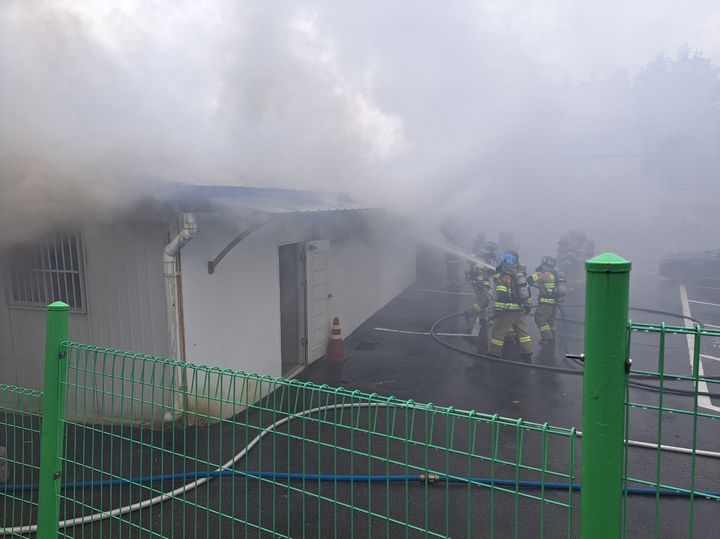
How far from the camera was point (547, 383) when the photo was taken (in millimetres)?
7324

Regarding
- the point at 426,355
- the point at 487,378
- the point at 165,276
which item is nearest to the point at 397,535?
the point at 165,276

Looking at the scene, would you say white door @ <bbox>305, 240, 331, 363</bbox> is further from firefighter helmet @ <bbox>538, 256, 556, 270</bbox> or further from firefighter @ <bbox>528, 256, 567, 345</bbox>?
firefighter helmet @ <bbox>538, 256, 556, 270</bbox>

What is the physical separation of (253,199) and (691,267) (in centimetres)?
1631

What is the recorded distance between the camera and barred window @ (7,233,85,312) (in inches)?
225

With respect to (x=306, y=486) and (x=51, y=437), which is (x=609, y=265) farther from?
(x=306, y=486)

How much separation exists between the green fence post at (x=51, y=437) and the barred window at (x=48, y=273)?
11.5 feet

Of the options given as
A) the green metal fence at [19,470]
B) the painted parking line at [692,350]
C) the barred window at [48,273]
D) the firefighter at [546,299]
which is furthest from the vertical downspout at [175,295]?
the firefighter at [546,299]

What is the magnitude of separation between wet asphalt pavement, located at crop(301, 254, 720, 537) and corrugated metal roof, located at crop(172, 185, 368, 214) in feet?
7.80

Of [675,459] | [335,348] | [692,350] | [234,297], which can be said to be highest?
[234,297]

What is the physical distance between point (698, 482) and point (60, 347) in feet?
15.8

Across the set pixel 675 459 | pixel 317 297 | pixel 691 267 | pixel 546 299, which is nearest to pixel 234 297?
pixel 317 297

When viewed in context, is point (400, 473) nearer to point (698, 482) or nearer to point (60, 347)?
point (698, 482)

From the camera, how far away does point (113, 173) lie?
4.99m

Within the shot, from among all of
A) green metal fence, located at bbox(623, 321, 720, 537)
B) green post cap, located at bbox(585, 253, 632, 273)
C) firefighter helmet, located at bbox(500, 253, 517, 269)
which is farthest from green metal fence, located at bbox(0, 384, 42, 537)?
firefighter helmet, located at bbox(500, 253, 517, 269)
